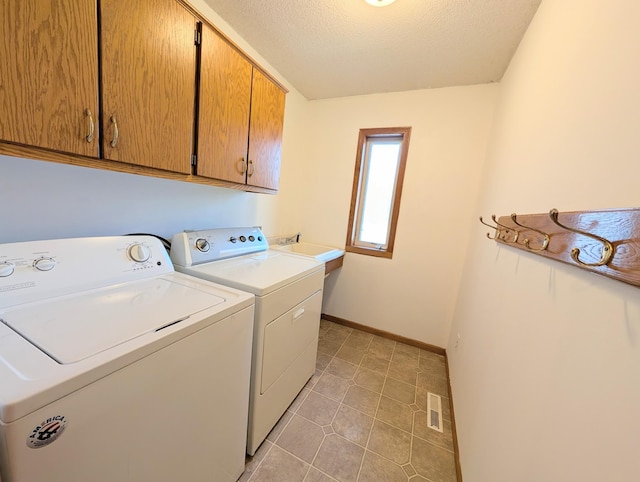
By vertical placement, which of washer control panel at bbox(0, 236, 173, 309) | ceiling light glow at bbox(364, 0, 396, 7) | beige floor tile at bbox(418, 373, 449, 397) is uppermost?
ceiling light glow at bbox(364, 0, 396, 7)

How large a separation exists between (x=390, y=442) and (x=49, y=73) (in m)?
2.22

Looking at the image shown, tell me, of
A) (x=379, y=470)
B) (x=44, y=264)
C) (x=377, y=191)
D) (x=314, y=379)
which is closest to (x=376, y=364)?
(x=314, y=379)

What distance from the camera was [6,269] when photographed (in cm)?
76

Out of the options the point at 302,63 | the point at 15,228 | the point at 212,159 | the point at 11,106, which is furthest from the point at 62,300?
the point at 302,63

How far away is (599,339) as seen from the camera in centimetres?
51

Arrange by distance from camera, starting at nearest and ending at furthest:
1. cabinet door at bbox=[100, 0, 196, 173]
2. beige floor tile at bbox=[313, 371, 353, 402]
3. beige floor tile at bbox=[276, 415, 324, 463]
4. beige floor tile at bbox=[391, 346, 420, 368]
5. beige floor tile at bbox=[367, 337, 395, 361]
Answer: cabinet door at bbox=[100, 0, 196, 173] < beige floor tile at bbox=[276, 415, 324, 463] < beige floor tile at bbox=[313, 371, 353, 402] < beige floor tile at bbox=[391, 346, 420, 368] < beige floor tile at bbox=[367, 337, 395, 361]

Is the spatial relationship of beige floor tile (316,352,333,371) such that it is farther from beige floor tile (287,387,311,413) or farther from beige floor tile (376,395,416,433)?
beige floor tile (376,395,416,433)

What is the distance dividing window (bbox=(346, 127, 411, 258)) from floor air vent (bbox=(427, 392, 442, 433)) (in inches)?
Answer: 48.8

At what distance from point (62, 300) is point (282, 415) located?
132cm

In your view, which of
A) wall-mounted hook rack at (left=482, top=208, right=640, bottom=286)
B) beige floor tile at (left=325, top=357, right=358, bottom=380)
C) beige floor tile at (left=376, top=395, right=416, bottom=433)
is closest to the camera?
wall-mounted hook rack at (left=482, top=208, right=640, bottom=286)

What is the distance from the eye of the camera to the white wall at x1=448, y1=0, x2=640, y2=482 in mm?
471

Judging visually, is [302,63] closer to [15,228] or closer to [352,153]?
[352,153]

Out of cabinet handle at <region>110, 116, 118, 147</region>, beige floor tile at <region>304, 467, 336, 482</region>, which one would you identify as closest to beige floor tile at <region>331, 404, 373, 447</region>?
beige floor tile at <region>304, 467, 336, 482</region>

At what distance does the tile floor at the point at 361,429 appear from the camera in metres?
1.27
